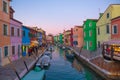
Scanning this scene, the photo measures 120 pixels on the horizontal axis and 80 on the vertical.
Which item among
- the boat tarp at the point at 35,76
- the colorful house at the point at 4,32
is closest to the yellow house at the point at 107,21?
the boat tarp at the point at 35,76

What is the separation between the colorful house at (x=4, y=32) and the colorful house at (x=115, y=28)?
1756cm

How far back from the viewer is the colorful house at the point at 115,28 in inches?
1154

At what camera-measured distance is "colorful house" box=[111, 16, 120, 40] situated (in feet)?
96.2

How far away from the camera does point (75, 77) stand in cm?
2538

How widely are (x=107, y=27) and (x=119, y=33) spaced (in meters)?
6.28

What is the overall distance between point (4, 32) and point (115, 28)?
60.3 ft

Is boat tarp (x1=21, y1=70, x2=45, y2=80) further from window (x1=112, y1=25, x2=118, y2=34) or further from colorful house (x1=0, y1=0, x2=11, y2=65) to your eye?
window (x1=112, y1=25, x2=118, y2=34)

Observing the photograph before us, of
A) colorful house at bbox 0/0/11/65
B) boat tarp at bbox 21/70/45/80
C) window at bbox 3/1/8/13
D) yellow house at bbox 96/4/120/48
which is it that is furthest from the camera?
yellow house at bbox 96/4/120/48

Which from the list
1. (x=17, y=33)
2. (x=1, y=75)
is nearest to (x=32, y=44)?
(x=17, y=33)

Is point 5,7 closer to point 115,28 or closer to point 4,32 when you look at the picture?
point 4,32

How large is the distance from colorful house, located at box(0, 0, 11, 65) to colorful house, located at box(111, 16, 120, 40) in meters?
17.6

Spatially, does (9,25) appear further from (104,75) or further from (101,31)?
(101,31)

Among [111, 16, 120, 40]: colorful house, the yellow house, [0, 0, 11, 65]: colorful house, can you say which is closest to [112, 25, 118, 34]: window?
[111, 16, 120, 40]: colorful house

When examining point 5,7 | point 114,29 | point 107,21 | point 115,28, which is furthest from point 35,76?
point 107,21
